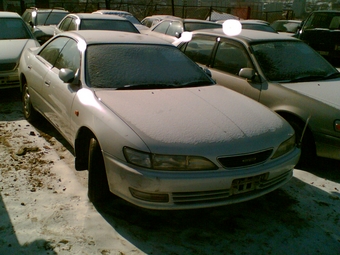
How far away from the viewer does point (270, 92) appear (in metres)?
4.75

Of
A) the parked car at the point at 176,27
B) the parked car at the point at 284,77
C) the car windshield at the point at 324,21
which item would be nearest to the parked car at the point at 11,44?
the parked car at the point at 284,77

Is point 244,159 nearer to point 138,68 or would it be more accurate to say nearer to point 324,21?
point 138,68

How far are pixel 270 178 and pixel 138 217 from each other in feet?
3.89

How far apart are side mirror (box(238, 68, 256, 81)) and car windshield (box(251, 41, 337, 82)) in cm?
18

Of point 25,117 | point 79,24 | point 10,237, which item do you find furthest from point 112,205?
point 79,24

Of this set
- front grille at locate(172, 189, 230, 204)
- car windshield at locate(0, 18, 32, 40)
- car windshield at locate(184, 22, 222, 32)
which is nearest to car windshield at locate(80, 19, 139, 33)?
car windshield at locate(0, 18, 32, 40)

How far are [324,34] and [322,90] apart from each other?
22.2ft

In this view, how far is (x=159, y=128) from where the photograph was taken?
119 inches

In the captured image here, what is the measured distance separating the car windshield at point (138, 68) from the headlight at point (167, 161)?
3.61 feet

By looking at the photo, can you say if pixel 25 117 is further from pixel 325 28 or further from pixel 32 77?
pixel 325 28

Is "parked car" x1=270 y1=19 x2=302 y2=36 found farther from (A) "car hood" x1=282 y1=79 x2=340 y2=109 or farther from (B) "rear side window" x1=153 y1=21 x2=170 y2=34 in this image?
(A) "car hood" x1=282 y1=79 x2=340 y2=109

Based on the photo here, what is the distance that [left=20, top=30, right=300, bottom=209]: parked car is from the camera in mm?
2877

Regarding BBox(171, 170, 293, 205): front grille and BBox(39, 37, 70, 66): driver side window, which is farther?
BBox(39, 37, 70, 66): driver side window

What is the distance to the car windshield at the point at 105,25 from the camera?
8757 millimetres
